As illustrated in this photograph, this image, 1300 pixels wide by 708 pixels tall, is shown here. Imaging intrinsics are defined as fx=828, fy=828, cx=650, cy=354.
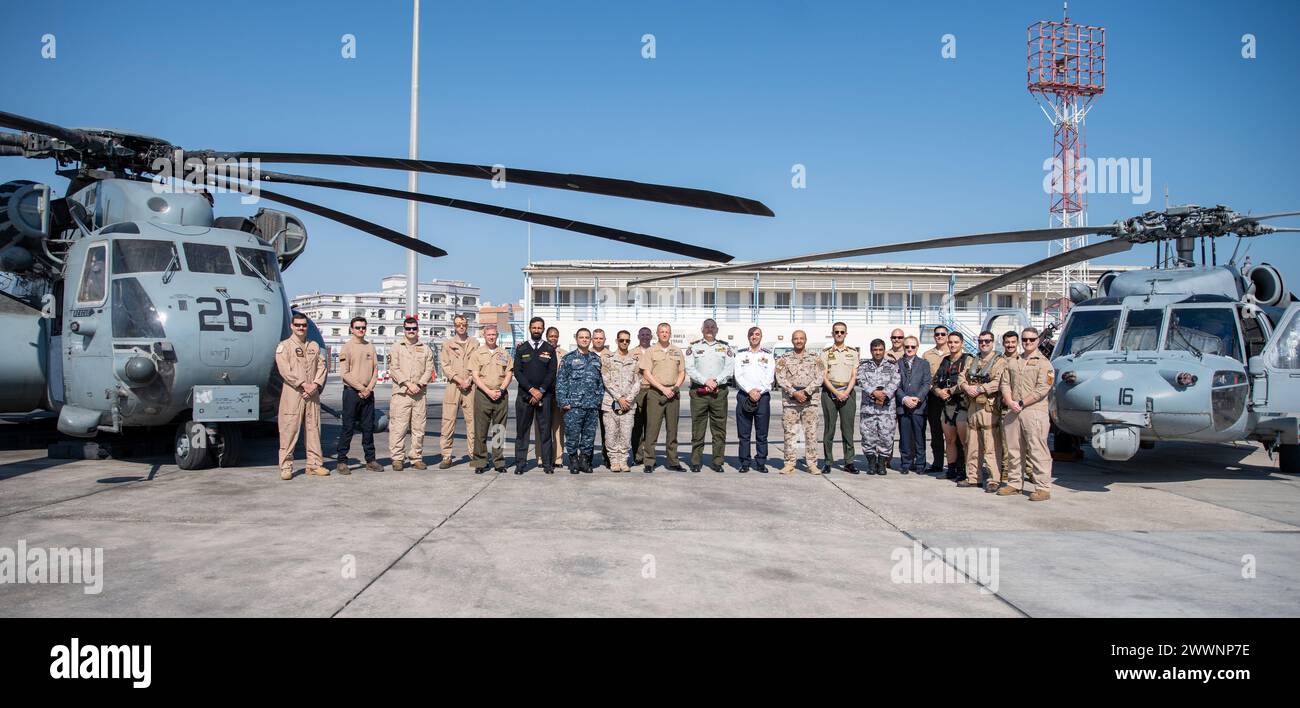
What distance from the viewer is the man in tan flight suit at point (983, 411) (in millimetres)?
8422

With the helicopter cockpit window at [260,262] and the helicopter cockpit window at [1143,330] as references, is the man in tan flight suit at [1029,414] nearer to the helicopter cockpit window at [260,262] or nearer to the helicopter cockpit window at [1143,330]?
the helicopter cockpit window at [1143,330]

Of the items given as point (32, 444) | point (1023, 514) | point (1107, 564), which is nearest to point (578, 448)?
point (1023, 514)

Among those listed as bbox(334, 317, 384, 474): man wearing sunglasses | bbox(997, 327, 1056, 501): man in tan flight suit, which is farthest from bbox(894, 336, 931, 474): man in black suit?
bbox(334, 317, 384, 474): man wearing sunglasses

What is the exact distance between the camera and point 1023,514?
719 cm

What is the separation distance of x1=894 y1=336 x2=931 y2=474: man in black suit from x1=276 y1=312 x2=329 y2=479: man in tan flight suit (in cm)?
644

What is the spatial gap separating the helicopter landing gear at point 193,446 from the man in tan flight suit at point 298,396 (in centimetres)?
84

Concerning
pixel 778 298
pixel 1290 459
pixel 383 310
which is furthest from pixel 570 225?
pixel 383 310

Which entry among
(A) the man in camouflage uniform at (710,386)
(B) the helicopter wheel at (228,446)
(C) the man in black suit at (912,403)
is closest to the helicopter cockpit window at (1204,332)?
(C) the man in black suit at (912,403)

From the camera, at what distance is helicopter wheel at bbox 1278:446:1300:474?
991 cm

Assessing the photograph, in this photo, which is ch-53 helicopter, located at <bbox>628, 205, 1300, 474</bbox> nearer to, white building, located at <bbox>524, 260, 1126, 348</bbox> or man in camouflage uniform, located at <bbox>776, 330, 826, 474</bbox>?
man in camouflage uniform, located at <bbox>776, 330, 826, 474</bbox>

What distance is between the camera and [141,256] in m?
8.77
